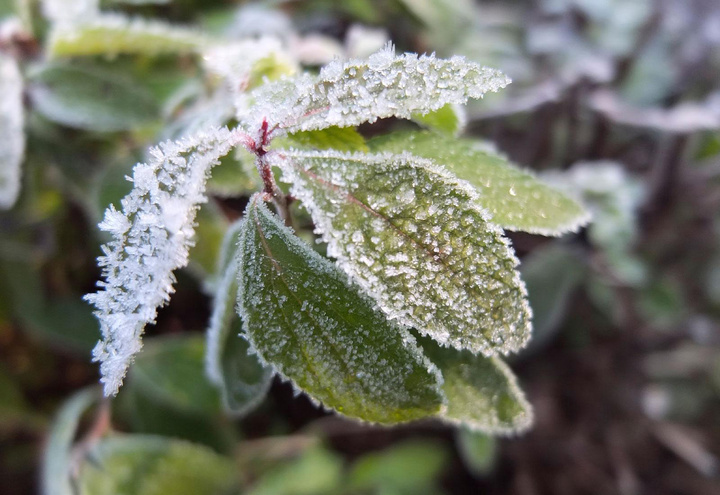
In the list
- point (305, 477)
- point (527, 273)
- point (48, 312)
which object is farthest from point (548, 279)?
point (48, 312)

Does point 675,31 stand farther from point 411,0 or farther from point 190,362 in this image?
point 190,362

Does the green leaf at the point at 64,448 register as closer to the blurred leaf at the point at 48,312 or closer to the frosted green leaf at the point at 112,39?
the blurred leaf at the point at 48,312

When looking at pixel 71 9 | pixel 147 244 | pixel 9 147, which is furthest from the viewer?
pixel 71 9

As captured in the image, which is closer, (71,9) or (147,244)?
(147,244)

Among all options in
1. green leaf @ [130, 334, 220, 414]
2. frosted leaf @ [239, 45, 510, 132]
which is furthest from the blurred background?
frosted leaf @ [239, 45, 510, 132]

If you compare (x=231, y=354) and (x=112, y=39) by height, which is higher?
(x=112, y=39)

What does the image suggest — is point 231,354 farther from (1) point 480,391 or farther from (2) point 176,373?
(2) point 176,373

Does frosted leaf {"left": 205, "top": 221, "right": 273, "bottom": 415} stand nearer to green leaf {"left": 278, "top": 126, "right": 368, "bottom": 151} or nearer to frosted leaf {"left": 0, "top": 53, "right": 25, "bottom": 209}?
green leaf {"left": 278, "top": 126, "right": 368, "bottom": 151}
